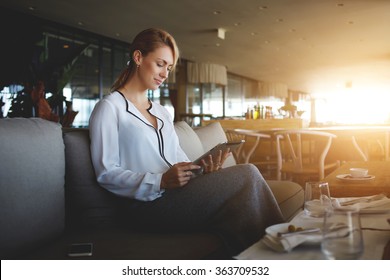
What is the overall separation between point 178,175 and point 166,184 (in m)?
0.08

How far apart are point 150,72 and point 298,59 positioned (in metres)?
9.72

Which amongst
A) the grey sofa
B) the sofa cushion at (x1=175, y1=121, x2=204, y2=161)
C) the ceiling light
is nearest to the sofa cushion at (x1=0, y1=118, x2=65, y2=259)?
the grey sofa

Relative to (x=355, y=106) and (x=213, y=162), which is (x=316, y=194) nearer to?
(x=213, y=162)

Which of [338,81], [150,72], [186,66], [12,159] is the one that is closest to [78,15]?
[186,66]

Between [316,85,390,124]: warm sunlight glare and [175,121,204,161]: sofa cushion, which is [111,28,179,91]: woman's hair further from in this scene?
[316,85,390,124]: warm sunlight glare

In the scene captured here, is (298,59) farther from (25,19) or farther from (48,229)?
(48,229)

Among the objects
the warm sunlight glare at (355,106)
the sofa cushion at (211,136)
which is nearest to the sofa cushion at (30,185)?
the sofa cushion at (211,136)

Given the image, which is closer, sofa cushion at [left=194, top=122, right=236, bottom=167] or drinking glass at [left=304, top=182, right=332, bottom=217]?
drinking glass at [left=304, top=182, right=332, bottom=217]

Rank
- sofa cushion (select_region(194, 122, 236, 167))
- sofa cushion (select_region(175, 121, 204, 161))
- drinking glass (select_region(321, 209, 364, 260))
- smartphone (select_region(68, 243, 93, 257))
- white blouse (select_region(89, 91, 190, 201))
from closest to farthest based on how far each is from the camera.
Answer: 1. drinking glass (select_region(321, 209, 364, 260))
2. smartphone (select_region(68, 243, 93, 257))
3. white blouse (select_region(89, 91, 190, 201))
4. sofa cushion (select_region(175, 121, 204, 161))
5. sofa cushion (select_region(194, 122, 236, 167))

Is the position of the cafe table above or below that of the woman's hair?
below

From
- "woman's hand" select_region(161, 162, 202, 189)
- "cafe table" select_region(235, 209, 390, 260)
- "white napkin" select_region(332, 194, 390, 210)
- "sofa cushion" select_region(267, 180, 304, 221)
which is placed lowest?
"sofa cushion" select_region(267, 180, 304, 221)

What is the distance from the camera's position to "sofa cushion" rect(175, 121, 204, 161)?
218 cm

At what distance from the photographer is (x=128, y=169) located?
1.48m

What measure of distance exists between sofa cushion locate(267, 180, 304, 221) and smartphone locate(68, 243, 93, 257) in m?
1.04
